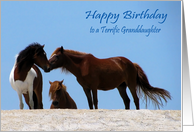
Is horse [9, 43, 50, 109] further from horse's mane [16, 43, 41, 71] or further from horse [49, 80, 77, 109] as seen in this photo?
horse [49, 80, 77, 109]

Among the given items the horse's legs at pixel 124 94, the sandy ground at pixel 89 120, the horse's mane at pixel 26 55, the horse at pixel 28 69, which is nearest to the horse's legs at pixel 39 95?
the horse at pixel 28 69

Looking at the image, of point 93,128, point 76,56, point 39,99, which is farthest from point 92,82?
point 93,128

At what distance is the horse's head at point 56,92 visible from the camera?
14359 millimetres

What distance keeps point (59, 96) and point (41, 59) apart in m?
2.16

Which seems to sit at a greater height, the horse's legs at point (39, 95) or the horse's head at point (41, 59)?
the horse's head at point (41, 59)

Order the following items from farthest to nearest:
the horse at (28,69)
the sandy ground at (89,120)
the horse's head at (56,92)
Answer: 1. the horse's head at (56,92)
2. the horse at (28,69)
3. the sandy ground at (89,120)

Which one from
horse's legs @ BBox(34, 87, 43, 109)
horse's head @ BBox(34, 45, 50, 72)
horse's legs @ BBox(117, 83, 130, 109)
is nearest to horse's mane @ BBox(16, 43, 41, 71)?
horse's head @ BBox(34, 45, 50, 72)

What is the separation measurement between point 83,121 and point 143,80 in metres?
4.16

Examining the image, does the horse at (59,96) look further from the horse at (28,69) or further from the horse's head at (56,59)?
the horse's head at (56,59)

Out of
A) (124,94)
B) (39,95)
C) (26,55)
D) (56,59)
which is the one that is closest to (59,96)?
(39,95)

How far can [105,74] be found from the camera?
44.1 ft

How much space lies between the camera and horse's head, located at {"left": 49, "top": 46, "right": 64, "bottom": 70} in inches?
514

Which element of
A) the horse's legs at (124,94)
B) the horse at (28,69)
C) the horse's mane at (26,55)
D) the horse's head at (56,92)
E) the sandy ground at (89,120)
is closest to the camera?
the sandy ground at (89,120)

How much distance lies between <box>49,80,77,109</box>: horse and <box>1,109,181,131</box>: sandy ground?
294 cm
